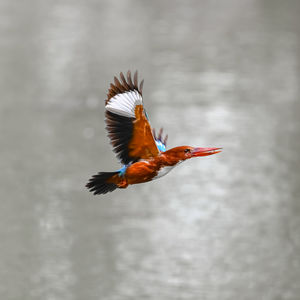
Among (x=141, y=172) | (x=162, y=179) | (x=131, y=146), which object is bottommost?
(x=141, y=172)

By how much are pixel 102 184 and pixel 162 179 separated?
37.6 feet

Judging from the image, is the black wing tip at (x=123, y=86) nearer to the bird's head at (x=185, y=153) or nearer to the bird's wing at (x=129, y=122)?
the bird's wing at (x=129, y=122)

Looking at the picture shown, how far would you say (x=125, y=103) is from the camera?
2.94 meters

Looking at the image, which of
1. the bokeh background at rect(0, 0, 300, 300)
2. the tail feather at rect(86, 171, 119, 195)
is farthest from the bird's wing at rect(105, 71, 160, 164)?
the bokeh background at rect(0, 0, 300, 300)

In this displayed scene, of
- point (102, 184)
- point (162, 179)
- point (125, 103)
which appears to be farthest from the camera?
point (162, 179)

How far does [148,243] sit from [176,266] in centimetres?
66

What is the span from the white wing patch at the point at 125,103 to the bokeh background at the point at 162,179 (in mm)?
9398

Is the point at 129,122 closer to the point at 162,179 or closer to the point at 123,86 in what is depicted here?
the point at 123,86

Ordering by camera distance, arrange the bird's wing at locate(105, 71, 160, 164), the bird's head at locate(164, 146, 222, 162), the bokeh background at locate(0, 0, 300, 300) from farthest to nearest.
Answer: the bokeh background at locate(0, 0, 300, 300) < the bird's wing at locate(105, 71, 160, 164) < the bird's head at locate(164, 146, 222, 162)

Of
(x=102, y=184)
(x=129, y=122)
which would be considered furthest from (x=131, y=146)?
(x=102, y=184)

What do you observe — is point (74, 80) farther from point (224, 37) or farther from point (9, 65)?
point (224, 37)

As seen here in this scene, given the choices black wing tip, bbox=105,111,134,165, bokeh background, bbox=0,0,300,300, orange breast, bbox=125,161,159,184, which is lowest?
orange breast, bbox=125,161,159,184

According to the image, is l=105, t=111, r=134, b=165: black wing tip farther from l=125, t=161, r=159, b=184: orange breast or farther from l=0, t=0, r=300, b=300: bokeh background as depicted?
l=0, t=0, r=300, b=300: bokeh background

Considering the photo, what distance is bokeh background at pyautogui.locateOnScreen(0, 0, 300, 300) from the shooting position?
41.3ft
